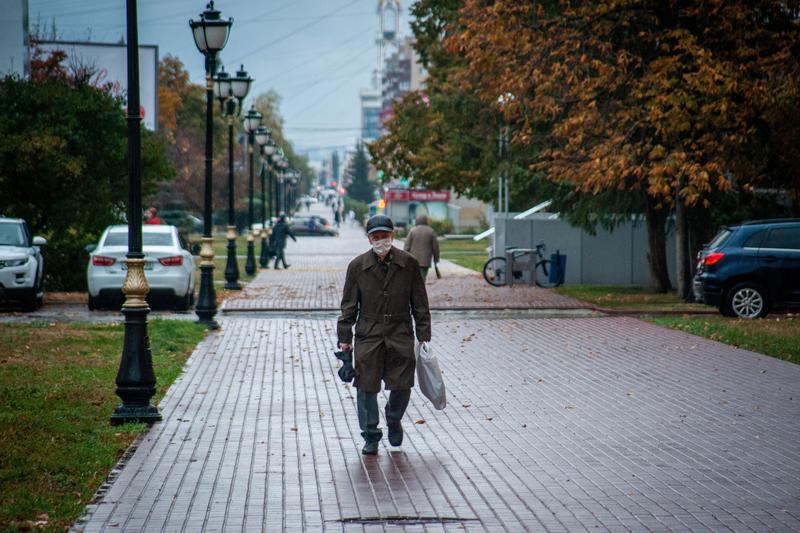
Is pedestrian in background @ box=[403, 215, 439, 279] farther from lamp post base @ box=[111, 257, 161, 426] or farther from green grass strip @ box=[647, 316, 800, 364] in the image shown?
lamp post base @ box=[111, 257, 161, 426]

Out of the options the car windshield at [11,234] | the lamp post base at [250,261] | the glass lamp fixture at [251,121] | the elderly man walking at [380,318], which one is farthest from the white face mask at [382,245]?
the lamp post base at [250,261]

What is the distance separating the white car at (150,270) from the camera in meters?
22.8

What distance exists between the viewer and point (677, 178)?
2275cm

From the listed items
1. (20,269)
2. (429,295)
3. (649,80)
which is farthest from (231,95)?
(649,80)

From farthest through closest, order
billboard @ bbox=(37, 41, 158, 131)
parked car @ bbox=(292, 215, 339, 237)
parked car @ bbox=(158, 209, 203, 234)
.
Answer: parked car @ bbox=(292, 215, 339, 237) → parked car @ bbox=(158, 209, 203, 234) → billboard @ bbox=(37, 41, 158, 131)

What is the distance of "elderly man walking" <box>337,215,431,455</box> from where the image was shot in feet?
30.1

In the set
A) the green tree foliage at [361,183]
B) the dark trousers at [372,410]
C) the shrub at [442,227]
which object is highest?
the green tree foliage at [361,183]

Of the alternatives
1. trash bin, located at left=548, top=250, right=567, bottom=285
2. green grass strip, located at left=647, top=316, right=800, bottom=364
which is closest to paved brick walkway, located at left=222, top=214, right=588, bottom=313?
trash bin, located at left=548, top=250, right=567, bottom=285

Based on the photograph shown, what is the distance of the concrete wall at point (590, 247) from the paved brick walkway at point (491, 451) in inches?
653

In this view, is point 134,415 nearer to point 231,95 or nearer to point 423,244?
point 423,244

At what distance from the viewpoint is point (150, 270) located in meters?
23.0

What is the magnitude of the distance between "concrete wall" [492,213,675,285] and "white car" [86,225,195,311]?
11496 mm

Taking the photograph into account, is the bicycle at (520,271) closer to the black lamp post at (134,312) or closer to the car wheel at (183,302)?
the car wheel at (183,302)

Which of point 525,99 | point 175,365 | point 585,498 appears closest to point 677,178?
point 525,99
